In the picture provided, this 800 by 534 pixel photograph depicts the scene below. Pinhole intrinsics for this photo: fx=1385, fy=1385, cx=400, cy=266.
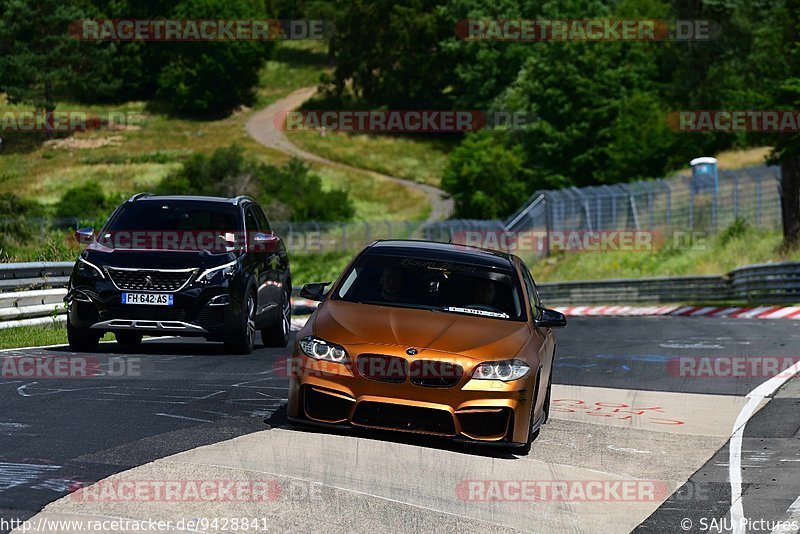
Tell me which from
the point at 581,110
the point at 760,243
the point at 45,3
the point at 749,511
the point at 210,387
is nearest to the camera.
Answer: the point at 749,511

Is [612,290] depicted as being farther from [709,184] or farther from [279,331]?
A: [279,331]

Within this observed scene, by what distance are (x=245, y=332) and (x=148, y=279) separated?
58.4 inches

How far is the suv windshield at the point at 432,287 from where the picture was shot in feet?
35.1

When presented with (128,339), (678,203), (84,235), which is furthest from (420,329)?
(678,203)

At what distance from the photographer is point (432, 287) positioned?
35.6ft

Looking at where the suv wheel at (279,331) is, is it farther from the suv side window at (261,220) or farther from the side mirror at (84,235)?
the side mirror at (84,235)

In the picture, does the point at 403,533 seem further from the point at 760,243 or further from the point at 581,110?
the point at 581,110

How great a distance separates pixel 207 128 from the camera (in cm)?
12319

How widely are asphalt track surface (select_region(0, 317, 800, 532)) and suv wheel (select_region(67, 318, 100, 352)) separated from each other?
0.56 metres

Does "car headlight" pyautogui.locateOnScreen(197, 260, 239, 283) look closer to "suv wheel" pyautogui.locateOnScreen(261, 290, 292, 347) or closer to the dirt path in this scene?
"suv wheel" pyautogui.locateOnScreen(261, 290, 292, 347)

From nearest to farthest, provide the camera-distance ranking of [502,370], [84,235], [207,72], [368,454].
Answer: [368,454] → [502,370] → [84,235] → [207,72]

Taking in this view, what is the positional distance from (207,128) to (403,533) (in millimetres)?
118173

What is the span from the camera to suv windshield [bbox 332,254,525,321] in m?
10.7

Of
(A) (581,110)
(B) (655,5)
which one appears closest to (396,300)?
(A) (581,110)
